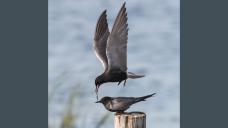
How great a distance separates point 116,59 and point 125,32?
0.30m

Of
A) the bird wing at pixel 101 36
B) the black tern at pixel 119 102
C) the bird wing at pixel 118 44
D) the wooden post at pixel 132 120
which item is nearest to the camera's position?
the wooden post at pixel 132 120

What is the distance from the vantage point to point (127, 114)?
7.09 m

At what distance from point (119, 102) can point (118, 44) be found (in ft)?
2.08

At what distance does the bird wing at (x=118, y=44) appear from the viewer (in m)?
7.48

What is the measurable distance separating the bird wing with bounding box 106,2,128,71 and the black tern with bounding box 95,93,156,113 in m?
0.40

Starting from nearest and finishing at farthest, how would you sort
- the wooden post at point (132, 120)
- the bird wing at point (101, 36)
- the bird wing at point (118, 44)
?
the wooden post at point (132, 120), the bird wing at point (118, 44), the bird wing at point (101, 36)

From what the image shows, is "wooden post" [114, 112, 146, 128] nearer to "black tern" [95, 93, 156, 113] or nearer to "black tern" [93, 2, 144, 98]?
"black tern" [95, 93, 156, 113]

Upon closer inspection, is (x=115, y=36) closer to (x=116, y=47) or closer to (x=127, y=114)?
(x=116, y=47)

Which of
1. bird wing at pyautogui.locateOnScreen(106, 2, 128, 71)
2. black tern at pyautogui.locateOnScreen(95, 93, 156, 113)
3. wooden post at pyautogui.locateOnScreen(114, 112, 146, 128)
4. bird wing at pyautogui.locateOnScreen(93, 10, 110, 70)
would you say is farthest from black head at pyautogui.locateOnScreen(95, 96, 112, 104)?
bird wing at pyautogui.locateOnScreen(93, 10, 110, 70)

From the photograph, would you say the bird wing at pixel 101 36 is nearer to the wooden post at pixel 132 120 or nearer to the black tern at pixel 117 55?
the black tern at pixel 117 55

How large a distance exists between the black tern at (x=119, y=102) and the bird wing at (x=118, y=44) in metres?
0.40

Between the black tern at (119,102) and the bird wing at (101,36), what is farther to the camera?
the bird wing at (101,36)

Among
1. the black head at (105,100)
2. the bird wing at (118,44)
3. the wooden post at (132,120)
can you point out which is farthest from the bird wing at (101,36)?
the wooden post at (132,120)

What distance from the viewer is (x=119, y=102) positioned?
284 inches
